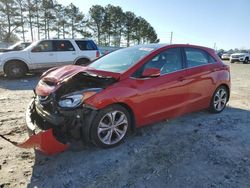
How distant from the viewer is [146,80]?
443cm

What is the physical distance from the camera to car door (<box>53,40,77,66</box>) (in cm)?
1260

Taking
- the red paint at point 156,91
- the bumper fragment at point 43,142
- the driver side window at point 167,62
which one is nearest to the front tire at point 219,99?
the red paint at point 156,91

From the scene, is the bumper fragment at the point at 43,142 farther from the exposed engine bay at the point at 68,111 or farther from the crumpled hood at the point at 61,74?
the crumpled hood at the point at 61,74

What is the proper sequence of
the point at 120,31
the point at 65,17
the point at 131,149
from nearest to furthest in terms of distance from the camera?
the point at 131,149 → the point at 65,17 → the point at 120,31

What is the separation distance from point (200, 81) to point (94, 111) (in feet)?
8.53

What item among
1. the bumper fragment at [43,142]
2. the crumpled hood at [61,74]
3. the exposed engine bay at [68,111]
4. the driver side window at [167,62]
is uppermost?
the driver side window at [167,62]

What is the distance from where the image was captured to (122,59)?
196 inches

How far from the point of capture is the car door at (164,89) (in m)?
4.42

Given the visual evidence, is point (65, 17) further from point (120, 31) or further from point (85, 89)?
point (85, 89)

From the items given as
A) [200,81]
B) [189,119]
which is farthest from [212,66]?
[189,119]

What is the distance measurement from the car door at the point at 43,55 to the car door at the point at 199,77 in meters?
8.36

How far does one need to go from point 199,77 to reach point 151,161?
2.35 metres

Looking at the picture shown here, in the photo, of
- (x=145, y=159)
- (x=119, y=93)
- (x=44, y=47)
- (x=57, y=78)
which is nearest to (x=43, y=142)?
(x=57, y=78)

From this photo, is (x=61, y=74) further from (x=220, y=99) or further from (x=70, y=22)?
(x=70, y=22)
